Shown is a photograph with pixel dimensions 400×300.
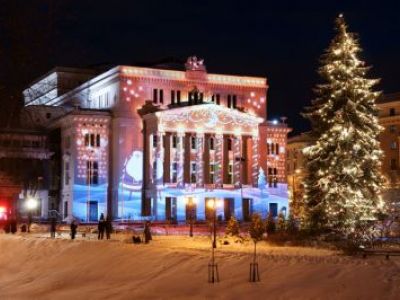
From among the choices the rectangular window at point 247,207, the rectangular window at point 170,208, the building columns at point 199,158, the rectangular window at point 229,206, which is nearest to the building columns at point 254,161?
the rectangular window at point 247,207

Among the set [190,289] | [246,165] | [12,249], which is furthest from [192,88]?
[190,289]

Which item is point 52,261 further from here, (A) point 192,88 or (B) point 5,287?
(A) point 192,88

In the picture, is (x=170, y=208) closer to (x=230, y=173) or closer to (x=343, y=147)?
(x=230, y=173)

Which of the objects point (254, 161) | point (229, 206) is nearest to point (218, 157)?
point (254, 161)

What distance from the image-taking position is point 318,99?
43.3m

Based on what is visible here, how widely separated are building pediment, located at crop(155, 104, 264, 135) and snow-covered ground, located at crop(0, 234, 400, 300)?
4378cm

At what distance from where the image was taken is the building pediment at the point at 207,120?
86.4 m

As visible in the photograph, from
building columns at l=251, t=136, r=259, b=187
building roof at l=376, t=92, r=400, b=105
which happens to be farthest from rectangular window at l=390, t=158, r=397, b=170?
building columns at l=251, t=136, r=259, b=187

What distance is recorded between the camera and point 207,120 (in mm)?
88500

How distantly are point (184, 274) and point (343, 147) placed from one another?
14.7 metres

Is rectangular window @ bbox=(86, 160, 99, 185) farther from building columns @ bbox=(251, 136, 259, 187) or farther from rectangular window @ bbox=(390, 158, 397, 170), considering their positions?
rectangular window @ bbox=(390, 158, 397, 170)

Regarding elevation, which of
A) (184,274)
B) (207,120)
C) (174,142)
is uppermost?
(207,120)

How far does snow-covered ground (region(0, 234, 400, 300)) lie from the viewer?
26.9m

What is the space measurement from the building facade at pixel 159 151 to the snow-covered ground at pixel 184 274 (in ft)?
141
